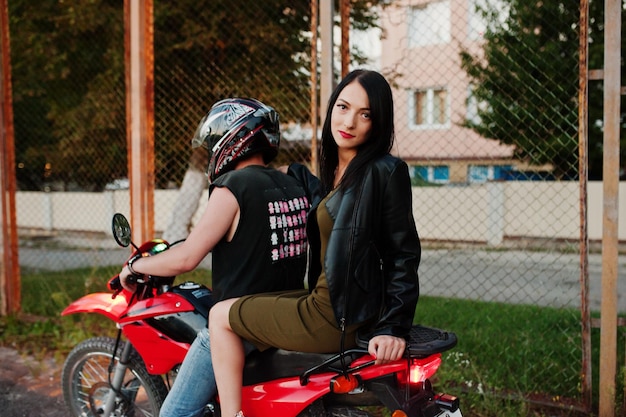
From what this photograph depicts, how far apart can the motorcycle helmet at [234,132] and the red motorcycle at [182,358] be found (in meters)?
0.54

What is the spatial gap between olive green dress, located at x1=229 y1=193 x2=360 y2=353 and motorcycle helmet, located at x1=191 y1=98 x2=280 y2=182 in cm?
57

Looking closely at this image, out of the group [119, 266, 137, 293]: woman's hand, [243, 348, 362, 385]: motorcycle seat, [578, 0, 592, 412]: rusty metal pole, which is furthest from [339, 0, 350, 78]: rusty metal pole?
[243, 348, 362, 385]: motorcycle seat

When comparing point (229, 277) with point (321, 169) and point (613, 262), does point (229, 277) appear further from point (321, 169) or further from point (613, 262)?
point (613, 262)

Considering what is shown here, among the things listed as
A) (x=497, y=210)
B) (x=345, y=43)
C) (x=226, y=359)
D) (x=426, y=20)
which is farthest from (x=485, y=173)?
(x=226, y=359)

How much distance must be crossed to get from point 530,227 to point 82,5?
34.3 ft

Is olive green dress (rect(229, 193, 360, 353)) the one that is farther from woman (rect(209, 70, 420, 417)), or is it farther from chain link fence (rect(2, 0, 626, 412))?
chain link fence (rect(2, 0, 626, 412))

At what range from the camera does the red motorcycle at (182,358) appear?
7.47ft

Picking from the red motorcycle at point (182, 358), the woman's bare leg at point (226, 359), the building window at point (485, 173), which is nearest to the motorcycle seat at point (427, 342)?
the red motorcycle at point (182, 358)

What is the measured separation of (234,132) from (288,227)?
0.49 metres

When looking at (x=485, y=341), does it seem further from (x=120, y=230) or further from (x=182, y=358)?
(x=120, y=230)

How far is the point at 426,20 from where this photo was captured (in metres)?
5.62

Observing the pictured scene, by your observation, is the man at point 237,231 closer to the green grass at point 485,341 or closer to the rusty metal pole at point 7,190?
the green grass at point 485,341

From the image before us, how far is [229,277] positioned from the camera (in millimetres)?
2619

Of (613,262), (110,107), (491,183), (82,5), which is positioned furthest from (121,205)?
(613,262)
